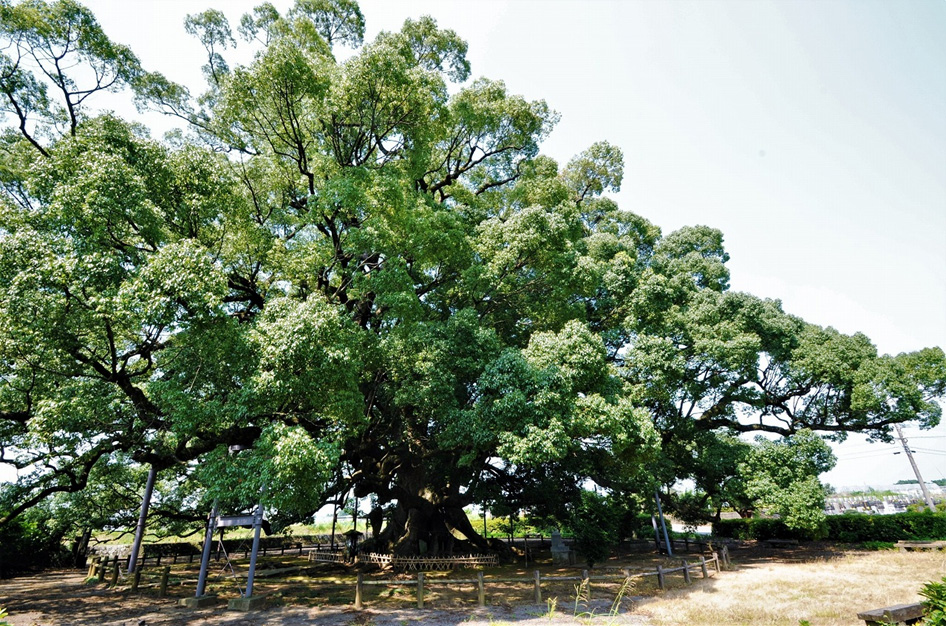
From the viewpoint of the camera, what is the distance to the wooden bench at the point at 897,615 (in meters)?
5.54

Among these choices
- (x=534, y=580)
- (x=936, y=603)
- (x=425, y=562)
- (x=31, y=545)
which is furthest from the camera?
(x=31, y=545)

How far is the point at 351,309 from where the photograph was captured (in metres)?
13.9

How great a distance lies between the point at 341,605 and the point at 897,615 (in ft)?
33.5

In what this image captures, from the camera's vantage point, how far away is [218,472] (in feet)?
28.3

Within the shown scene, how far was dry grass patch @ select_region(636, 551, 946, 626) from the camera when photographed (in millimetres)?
8367

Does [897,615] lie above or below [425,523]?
below

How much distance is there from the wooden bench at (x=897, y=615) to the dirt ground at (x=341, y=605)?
259 centimetres

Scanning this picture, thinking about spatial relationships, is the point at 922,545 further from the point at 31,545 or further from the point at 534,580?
the point at 31,545

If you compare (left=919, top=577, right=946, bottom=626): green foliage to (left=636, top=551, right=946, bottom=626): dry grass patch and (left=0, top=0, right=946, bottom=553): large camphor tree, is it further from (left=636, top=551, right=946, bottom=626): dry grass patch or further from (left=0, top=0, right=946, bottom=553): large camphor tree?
(left=0, top=0, right=946, bottom=553): large camphor tree

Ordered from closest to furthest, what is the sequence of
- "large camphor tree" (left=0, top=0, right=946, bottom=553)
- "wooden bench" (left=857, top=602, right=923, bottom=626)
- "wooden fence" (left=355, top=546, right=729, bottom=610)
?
1. "wooden bench" (left=857, top=602, right=923, bottom=626)
2. "large camphor tree" (left=0, top=0, right=946, bottom=553)
3. "wooden fence" (left=355, top=546, right=729, bottom=610)

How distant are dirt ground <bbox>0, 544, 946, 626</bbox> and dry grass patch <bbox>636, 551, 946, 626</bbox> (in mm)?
101

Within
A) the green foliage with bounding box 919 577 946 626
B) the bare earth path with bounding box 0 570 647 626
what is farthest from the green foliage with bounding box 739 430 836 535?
the green foliage with bounding box 919 577 946 626

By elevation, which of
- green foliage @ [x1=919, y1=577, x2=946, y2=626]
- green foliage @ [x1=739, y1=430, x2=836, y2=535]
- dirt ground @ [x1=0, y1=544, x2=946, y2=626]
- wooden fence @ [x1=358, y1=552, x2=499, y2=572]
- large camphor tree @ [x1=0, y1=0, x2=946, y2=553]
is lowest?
dirt ground @ [x1=0, y1=544, x2=946, y2=626]

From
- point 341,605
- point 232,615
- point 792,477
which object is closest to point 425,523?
point 341,605
